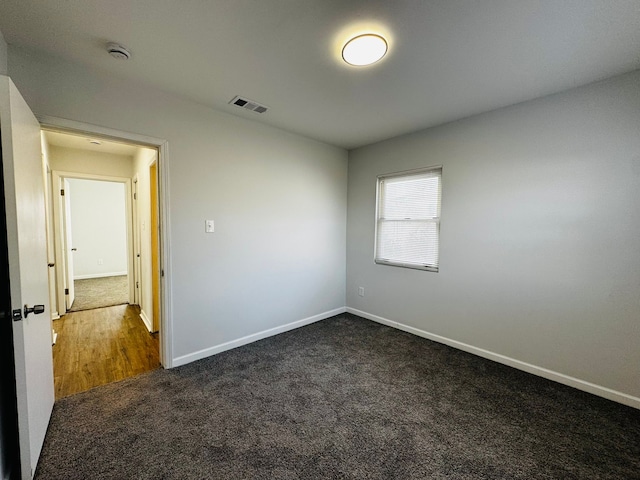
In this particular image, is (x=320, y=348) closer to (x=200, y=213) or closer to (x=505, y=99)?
(x=200, y=213)

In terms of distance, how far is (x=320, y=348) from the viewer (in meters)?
3.03

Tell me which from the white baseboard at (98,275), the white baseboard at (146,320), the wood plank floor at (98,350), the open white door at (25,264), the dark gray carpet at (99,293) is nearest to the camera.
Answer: the open white door at (25,264)

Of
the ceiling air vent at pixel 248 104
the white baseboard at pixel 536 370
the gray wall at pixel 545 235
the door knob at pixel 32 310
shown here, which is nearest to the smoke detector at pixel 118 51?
the ceiling air vent at pixel 248 104

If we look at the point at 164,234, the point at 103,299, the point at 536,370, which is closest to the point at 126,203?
the point at 103,299

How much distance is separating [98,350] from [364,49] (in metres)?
3.84

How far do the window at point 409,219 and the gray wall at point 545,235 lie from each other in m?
0.14

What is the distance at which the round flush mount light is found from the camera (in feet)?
5.50

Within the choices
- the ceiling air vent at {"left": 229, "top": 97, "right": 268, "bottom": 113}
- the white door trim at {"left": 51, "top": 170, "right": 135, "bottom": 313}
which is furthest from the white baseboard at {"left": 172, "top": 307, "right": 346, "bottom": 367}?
the white door trim at {"left": 51, "top": 170, "right": 135, "bottom": 313}

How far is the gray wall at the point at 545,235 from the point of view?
210 cm

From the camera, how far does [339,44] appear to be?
1.74 m

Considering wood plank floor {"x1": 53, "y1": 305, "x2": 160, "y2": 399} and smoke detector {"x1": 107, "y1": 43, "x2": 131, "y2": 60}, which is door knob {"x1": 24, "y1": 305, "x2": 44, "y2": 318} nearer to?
wood plank floor {"x1": 53, "y1": 305, "x2": 160, "y2": 399}

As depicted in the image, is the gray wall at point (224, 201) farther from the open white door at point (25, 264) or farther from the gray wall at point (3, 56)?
the open white door at point (25, 264)

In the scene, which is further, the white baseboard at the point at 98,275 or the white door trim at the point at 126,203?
the white baseboard at the point at 98,275

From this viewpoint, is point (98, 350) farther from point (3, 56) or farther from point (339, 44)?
point (339, 44)
